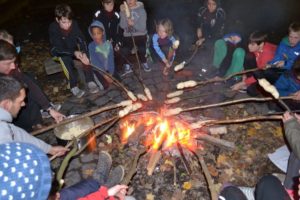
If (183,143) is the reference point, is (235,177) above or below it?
below

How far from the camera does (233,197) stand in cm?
452

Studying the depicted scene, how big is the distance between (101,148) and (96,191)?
1.87 m

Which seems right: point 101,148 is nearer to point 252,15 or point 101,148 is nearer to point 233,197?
point 233,197

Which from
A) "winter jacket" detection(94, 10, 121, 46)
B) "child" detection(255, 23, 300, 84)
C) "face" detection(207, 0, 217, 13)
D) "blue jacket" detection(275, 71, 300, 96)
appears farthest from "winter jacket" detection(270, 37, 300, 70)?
"winter jacket" detection(94, 10, 121, 46)

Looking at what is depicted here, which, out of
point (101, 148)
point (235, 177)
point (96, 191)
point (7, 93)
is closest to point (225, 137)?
point (235, 177)

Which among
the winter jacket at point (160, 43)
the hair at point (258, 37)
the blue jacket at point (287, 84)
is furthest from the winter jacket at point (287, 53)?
the winter jacket at point (160, 43)

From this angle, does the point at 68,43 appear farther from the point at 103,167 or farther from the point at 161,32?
the point at 103,167

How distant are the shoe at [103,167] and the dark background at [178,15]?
5.24 m

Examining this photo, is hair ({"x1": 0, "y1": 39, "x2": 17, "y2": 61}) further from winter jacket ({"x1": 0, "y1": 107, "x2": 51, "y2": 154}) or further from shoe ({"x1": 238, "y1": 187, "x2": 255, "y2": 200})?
shoe ({"x1": 238, "y1": 187, "x2": 255, "y2": 200})

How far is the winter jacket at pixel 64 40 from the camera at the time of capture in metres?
7.35

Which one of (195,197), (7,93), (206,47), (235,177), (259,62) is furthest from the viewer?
(206,47)

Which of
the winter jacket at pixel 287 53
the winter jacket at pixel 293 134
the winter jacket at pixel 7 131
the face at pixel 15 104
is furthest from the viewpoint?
the winter jacket at pixel 287 53

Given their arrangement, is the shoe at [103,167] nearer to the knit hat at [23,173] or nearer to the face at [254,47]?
the knit hat at [23,173]

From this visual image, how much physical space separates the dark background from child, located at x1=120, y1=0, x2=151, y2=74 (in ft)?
5.96
